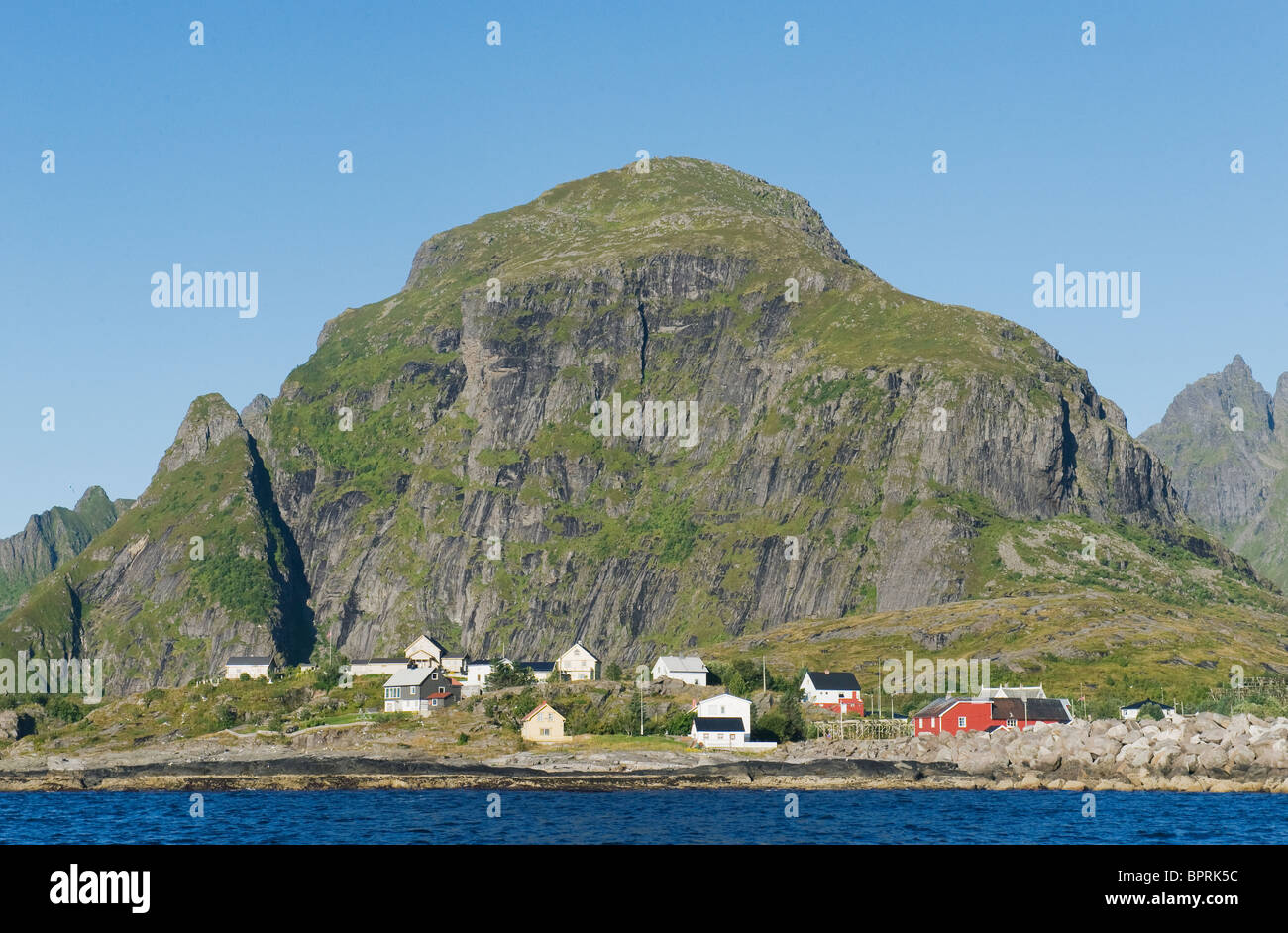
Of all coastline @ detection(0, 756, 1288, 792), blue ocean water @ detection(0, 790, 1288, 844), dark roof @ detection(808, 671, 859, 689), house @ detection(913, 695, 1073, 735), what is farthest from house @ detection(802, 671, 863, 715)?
blue ocean water @ detection(0, 790, 1288, 844)

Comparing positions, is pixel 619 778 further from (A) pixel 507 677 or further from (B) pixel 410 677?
(B) pixel 410 677

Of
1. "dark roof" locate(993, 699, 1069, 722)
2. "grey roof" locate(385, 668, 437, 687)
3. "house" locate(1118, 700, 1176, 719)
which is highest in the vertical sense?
"grey roof" locate(385, 668, 437, 687)

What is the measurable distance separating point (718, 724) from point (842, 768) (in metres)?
19.2

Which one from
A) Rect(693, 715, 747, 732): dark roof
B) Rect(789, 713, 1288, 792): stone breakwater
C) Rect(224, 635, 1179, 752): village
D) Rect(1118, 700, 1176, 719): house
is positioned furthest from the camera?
Rect(1118, 700, 1176, 719): house

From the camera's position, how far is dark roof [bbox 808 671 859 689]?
543 feet

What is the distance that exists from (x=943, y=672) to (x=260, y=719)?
89.3 meters

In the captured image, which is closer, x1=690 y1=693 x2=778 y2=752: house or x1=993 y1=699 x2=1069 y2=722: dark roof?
x1=690 y1=693 x2=778 y2=752: house

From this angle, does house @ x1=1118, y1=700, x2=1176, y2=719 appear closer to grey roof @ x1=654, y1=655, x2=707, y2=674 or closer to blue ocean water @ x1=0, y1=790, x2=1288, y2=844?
blue ocean water @ x1=0, y1=790, x2=1288, y2=844

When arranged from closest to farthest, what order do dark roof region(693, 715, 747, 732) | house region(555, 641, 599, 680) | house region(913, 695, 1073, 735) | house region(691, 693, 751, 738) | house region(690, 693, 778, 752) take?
house region(690, 693, 778, 752) < dark roof region(693, 715, 747, 732) < house region(691, 693, 751, 738) < house region(913, 695, 1073, 735) < house region(555, 641, 599, 680)

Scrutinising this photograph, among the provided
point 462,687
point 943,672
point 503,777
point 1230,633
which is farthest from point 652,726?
point 1230,633

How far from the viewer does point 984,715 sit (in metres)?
138

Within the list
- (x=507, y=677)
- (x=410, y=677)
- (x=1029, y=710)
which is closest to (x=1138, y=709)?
(x=1029, y=710)

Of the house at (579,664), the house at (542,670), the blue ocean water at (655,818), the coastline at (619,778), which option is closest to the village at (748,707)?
the house at (542,670)
